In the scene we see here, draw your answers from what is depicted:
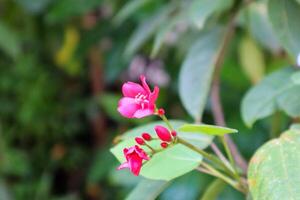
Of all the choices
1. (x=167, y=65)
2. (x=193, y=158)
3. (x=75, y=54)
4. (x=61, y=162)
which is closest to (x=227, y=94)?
(x=167, y=65)

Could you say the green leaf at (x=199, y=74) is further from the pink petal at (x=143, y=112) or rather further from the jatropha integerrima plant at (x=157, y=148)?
the pink petal at (x=143, y=112)

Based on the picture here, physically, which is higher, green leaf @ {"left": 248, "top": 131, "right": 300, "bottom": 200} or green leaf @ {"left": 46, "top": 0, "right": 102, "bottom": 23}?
green leaf @ {"left": 46, "top": 0, "right": 102, "bottom": 23}

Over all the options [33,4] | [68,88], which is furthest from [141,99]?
[68,88]

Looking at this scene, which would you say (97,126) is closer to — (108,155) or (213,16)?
(108,155)

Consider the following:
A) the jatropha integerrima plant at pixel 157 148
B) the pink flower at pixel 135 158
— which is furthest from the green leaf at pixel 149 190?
the pink flower at pixel 135 158

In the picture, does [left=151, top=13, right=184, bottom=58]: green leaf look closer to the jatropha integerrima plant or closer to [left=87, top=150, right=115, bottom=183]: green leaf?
the jatropha integerrima plant

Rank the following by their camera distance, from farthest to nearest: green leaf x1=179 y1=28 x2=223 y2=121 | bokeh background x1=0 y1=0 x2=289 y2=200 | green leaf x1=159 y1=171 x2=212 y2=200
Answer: bokeh background x1=0 y1=0 x2=289 y2=200
green leaf x1=159 y1=171 x2=212 y2=200
green leaf x1=179 y1=28 x2=223 y2=121

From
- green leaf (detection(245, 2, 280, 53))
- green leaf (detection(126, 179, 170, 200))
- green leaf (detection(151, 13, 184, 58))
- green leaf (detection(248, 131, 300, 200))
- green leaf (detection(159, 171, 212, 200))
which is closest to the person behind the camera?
green leaf (detection(248, 131, 300, 200))

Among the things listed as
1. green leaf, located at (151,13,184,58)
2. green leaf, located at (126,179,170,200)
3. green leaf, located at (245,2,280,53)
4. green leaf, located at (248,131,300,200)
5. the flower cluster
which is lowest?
green leaf, located at (248,131,300,200)

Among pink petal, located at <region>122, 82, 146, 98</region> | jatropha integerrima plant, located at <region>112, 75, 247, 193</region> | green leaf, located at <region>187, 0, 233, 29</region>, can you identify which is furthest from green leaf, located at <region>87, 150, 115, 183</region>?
pink petal, located at <region>122, 82, 146, 98</region>
